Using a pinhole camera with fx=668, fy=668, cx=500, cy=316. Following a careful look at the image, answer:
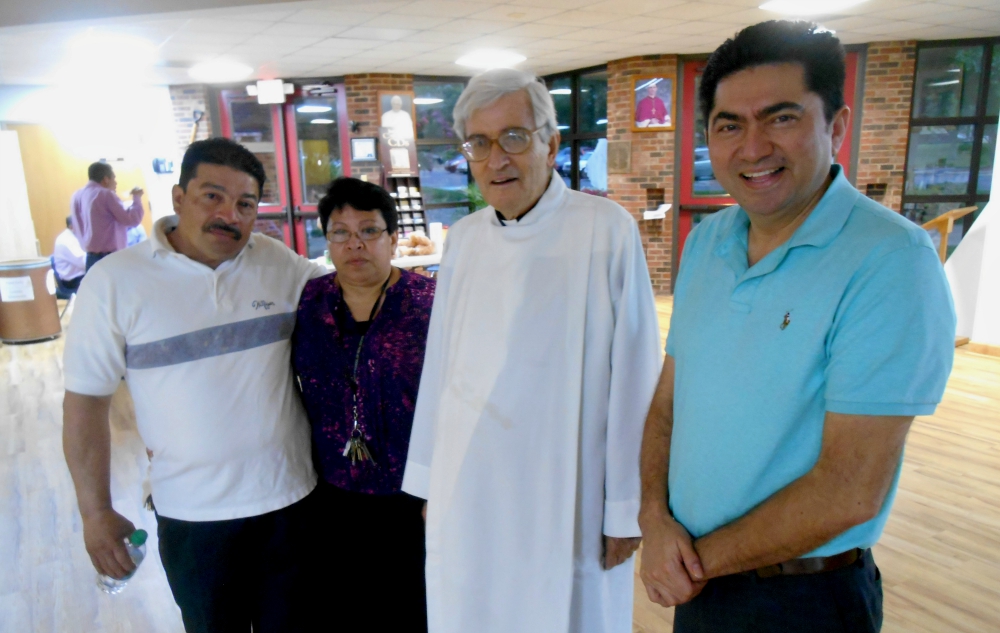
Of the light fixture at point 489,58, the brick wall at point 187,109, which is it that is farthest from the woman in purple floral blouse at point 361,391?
the brick wall at point 187,109

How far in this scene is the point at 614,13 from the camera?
19.0 ft

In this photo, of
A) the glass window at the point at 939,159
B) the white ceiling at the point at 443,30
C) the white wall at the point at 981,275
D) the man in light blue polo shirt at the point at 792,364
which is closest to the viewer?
the man in light blue polo shirt at the point at 792,364

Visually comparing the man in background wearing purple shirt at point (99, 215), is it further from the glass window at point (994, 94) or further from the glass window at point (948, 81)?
the glass window at point (994, 94)

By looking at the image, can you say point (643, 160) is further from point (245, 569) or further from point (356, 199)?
point (245, 569)

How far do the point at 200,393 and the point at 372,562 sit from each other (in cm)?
69

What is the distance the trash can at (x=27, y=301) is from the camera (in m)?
6.68

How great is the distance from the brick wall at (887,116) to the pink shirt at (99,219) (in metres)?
8.14

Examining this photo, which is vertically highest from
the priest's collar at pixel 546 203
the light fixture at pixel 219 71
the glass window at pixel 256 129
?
the light fixture at pixel 219 71

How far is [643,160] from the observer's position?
8156 mm

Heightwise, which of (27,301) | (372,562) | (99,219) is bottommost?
(27,301)

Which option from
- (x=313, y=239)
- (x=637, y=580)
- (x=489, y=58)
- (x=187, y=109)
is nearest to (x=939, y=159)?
(x=489, y=58)

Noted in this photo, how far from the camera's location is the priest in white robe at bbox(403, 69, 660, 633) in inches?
59.8

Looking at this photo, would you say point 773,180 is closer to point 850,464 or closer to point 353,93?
point 850,464

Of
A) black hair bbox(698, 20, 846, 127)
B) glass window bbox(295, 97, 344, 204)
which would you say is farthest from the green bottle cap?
glass window bbox(295, 97, 344, 204)
